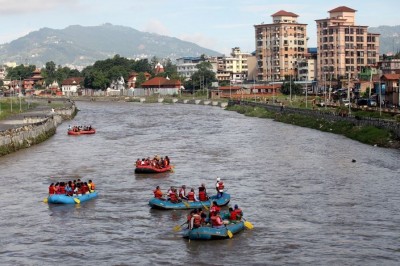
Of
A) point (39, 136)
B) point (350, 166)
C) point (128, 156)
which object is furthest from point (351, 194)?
point (39, 136)

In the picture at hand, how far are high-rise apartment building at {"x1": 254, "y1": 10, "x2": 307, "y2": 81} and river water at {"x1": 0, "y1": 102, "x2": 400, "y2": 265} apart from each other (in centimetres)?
11921

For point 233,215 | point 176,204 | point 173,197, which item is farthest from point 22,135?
point 233,215

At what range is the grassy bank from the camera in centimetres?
6750

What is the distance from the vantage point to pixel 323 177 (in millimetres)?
50188

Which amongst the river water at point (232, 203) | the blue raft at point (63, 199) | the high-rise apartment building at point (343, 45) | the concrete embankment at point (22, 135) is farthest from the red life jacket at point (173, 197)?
the high-rise apartment building at point (343, 45)

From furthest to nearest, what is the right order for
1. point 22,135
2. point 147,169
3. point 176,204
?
point 22,135
point 147,169
point 176,204

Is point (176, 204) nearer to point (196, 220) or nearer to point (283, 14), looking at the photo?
point (196, 220)

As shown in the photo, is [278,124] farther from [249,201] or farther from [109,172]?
[249,201]

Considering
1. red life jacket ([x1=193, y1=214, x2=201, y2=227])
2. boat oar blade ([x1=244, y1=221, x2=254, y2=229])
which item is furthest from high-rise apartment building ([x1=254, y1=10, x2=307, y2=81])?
red life jacket ([x1=193, y1=214, x2=201, y2=227])

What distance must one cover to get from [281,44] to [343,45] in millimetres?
24619

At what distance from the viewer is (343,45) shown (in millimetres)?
172125

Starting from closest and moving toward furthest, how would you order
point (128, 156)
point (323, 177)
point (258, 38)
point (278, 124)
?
→ point (323, 177)
point (128, 156)
point (278, 124)
point (258, 38)

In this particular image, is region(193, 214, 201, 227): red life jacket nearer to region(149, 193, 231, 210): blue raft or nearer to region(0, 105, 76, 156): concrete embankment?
region(149, 193, 231, 210): blue raft

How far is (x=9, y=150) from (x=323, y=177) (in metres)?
32.5
